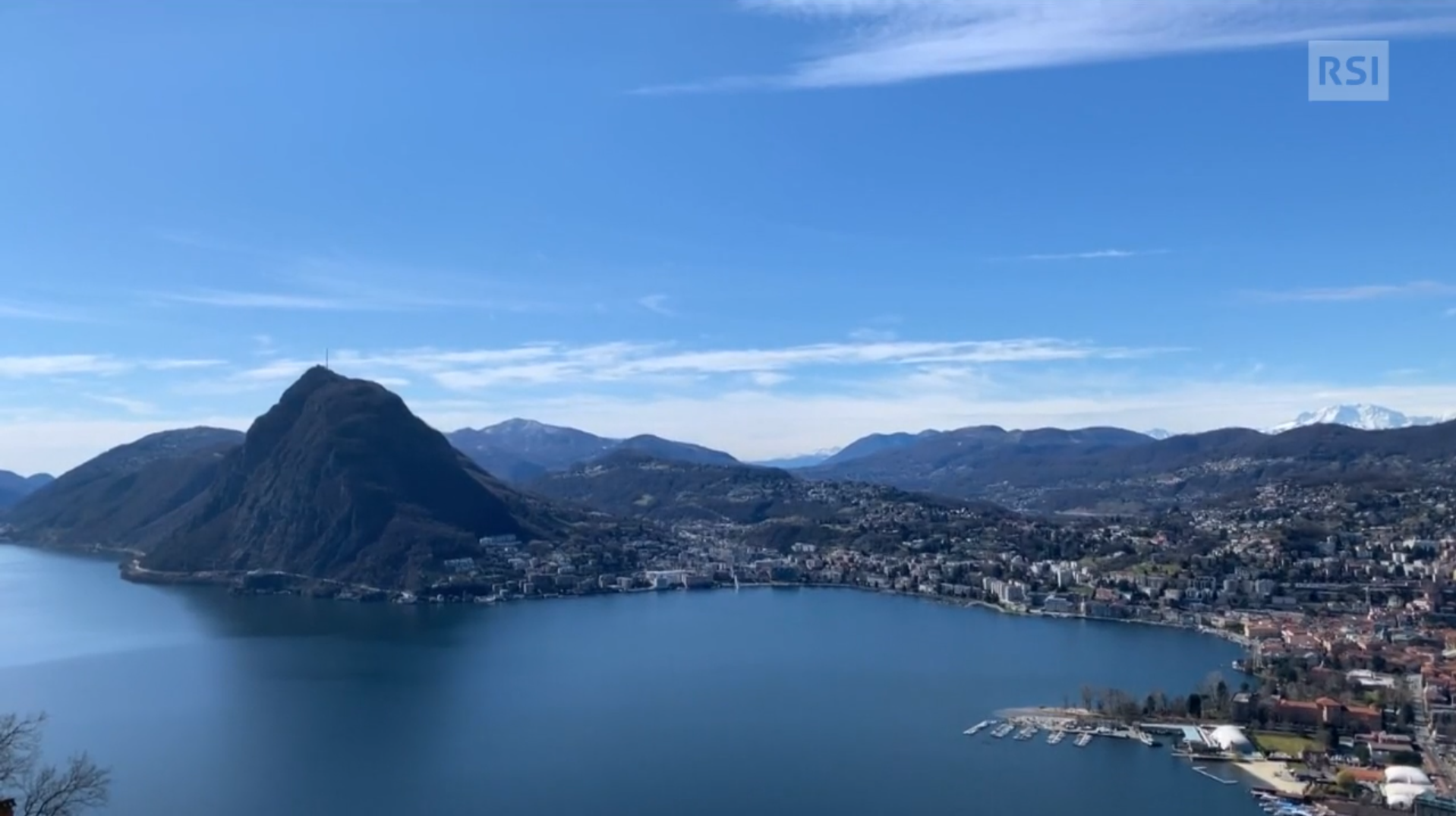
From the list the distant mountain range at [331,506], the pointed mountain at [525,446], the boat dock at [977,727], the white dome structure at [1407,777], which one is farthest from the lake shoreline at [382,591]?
the pointed mountain at [525,446]

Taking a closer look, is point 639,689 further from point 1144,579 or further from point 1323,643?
point 1144,579

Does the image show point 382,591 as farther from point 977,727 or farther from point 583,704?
point 977,727

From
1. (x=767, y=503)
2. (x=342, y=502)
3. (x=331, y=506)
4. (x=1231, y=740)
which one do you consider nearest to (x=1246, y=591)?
(x=1231, y=740)

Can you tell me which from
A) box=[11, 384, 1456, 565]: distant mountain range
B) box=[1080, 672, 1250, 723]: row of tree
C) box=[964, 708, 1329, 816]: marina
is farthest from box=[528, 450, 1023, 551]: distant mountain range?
box=[964, 708, 1329, 816]: marina

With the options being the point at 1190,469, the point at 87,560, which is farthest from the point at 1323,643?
the point at 1190,469

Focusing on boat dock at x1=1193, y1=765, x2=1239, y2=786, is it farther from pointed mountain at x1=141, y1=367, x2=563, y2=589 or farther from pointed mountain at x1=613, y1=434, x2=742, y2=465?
pointed mountain at x1=613, y1=434, x2=742, y2=465

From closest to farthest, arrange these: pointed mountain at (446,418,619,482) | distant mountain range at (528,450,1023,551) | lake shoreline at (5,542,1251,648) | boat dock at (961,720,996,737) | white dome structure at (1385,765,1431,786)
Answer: white dome structure at (1385,765,1431,786), boat dock at (961,720,996,737), lake shoreline at (5,542,1251,648), distant mountain range at (528,450,1023,551), pointed mountain at (446,418,619,482)
